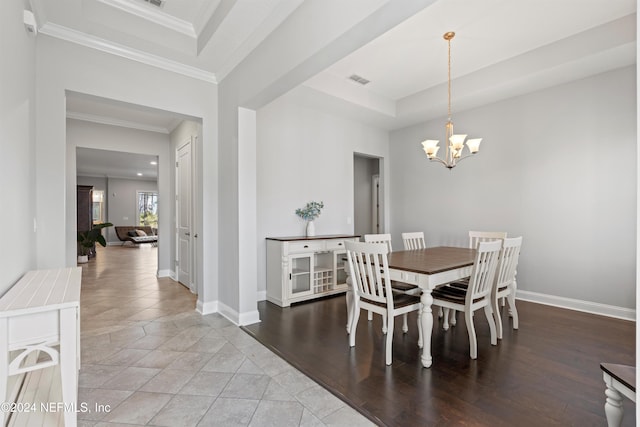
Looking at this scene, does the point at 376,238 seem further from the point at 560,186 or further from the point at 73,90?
the point at 73,90

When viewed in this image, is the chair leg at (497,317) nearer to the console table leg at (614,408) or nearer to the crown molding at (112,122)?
the console table leg at (614,408)

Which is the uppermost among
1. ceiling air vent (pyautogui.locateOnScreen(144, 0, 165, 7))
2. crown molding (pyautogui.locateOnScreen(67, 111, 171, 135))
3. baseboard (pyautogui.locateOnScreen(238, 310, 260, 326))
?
ceiling air vent (pyautogui.locateOnScreen(144, 0, 165, 7))

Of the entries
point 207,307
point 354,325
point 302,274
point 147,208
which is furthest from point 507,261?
point 147,208

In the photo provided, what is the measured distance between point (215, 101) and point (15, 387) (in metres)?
3.07

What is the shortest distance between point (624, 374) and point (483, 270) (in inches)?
52.4

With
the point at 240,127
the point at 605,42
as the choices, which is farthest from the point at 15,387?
the point at 605,42

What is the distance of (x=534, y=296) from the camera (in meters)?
4.05

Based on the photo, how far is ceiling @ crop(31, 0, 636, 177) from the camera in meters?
2.66

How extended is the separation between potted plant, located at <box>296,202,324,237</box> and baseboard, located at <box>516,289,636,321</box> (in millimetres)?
3002

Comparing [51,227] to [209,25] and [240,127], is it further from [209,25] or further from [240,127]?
[209,25]

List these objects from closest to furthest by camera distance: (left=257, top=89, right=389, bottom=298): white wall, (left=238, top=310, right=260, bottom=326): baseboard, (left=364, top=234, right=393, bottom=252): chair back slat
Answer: (left=238, top=310, right=260, bottom=326): baseboard → (left=364, top=234, right=393, bottom=252): chair back slat → (left=257, top=89, right=389, bottom=298): white wall

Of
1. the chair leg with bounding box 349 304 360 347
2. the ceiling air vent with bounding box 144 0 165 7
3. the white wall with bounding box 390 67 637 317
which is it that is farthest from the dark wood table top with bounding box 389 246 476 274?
the ceiling air vent with bounding box 144 0 165 7

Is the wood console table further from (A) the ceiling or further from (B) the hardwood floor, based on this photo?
(A) the ceiling

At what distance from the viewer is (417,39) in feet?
10.6
